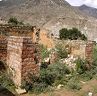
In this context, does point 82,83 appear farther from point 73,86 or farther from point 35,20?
point 35,20

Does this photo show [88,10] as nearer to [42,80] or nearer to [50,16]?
[50,16]

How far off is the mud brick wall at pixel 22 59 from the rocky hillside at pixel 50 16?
2766 cm

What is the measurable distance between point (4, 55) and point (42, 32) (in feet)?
29.8

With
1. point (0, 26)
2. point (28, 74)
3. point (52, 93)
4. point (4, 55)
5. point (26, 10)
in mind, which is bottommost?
point (52, 93)

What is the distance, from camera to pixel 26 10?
49406mm

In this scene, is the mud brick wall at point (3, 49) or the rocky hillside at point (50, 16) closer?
the mud brick wall at point (3, 49)

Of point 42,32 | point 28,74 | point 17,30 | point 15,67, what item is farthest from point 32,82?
point 42,32

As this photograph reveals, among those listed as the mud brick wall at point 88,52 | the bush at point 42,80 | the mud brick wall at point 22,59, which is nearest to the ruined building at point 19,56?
the mud brick wall at point 22,59

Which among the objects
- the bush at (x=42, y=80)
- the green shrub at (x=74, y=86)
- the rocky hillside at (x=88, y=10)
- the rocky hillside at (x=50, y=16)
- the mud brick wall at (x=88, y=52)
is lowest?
the green shrub at (x=74, y=86)

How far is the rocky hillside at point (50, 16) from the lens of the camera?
36619 millimetres

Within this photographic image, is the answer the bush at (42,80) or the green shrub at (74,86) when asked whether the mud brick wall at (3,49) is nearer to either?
the bush at (42,80)

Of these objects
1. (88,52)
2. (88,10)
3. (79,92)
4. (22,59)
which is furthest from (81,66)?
(88,10)

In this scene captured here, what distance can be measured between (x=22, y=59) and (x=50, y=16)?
37.9m

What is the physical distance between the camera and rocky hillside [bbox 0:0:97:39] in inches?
1442
